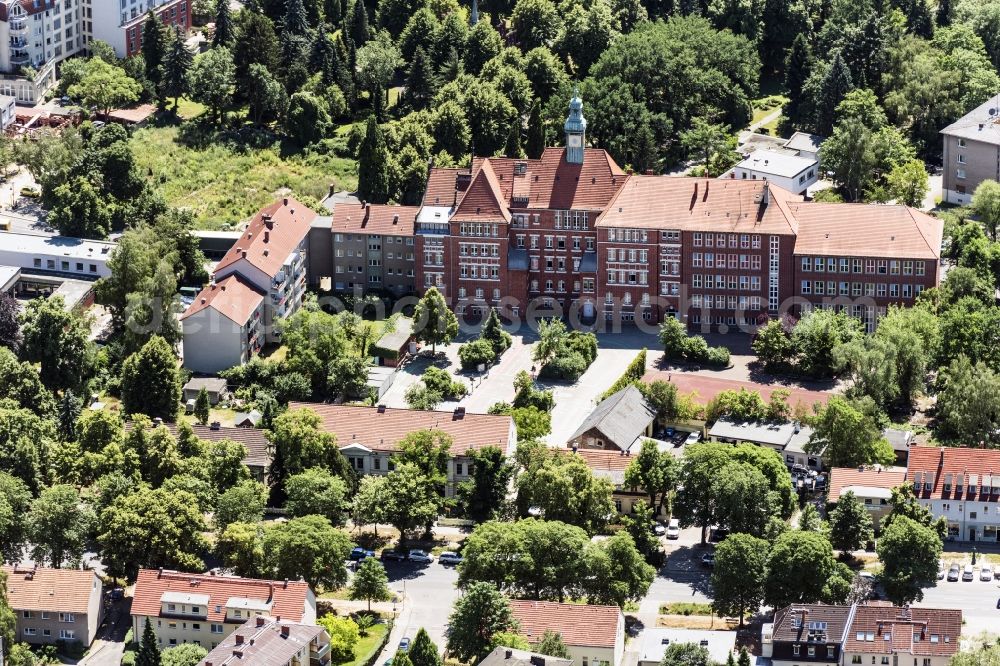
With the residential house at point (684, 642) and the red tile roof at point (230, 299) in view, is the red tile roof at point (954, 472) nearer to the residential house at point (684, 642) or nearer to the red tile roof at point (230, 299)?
the residential house at point (684, 642)

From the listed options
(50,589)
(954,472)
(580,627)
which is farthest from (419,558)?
(954,472)

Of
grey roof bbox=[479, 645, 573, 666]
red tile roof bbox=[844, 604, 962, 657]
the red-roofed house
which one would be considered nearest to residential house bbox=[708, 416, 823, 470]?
red tile roof bbox=[844, 604, 962, 657]

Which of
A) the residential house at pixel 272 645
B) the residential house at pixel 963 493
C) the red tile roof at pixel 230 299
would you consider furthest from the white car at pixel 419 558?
the residential house at pixel 963 493

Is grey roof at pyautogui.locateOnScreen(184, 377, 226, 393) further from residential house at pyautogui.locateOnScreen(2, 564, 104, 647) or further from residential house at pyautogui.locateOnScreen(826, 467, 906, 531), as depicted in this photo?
residential house at pyautogui.locateOnScreen(826, 467, 906, 531)

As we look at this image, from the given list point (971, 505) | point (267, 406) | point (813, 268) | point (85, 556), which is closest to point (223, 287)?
point (267, 406)

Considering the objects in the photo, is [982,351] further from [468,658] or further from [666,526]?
[468,658]

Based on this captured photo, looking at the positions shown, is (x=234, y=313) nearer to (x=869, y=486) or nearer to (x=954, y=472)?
(x=869, y=486)
